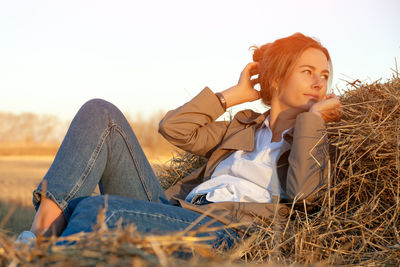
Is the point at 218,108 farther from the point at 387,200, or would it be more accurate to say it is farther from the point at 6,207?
the point at 6,207

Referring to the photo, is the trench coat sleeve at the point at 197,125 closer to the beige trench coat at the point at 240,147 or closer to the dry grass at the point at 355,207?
the beige trench coat at the point at 240,147

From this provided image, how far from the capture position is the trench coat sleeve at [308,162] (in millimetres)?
1831

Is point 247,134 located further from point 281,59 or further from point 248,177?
point 281,59

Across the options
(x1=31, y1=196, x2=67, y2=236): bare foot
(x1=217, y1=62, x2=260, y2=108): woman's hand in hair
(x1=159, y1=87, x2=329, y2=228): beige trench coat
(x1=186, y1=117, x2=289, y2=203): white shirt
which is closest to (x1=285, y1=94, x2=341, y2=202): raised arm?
(x1=159, y1=87, x2=329, y2=228): beige trench coat

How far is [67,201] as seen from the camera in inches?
62.9

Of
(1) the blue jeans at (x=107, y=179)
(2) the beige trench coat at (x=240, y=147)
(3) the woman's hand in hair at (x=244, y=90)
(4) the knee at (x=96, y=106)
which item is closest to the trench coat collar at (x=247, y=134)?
(2) the beige trench coat at (x=240, y=147)

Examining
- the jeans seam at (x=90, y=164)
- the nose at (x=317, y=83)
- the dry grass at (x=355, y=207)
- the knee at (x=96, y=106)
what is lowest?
the dry grass at (x=355, y=207)

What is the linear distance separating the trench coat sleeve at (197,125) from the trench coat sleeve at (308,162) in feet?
2.37

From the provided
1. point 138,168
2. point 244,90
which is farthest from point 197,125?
point 138,168

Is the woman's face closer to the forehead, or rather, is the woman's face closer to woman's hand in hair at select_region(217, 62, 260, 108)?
the forehead

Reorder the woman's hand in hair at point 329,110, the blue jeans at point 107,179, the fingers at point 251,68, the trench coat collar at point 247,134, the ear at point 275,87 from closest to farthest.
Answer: the blue jeans at point 107,179 < the woman's hand in hair at point 329,110 < the trench coat collar at point 247,134 < the ear at point 275,87 < the fingers at point 251,68

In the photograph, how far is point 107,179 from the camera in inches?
76.1

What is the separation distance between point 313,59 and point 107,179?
142 cm

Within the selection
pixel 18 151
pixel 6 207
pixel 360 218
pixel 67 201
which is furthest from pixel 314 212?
pixel 18 151
